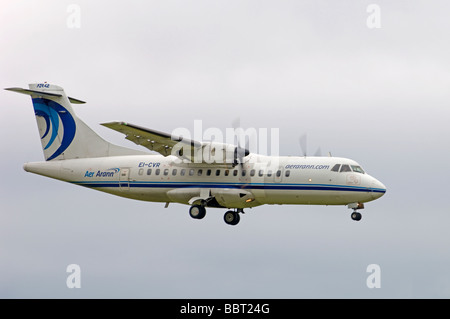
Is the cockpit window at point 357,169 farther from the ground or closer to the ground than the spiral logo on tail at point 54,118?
closer to the ground

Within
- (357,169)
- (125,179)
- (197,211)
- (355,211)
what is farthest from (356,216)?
(125,179)

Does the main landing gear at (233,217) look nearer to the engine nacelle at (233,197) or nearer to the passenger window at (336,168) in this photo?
the engine nacelle at (233,197)

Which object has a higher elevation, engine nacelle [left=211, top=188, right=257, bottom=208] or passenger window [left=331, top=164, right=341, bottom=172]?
passenger window [left=331, top=164, right=341, bottom=172]

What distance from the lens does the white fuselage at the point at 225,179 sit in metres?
29.8

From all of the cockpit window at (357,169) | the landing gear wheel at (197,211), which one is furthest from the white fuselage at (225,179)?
the landing gear wheel at (197,211)

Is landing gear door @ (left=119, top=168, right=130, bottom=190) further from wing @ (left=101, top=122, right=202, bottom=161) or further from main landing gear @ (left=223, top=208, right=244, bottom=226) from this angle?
main landing gear @ (left=223, top=208, right=244, bottom=226)

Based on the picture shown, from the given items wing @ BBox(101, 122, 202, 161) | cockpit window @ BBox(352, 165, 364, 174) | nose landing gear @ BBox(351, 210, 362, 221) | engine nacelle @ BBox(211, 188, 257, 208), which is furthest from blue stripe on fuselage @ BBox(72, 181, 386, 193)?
wing @ BBox(101, 122, 202, 161)

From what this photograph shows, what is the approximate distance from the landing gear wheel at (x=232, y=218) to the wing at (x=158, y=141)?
294 centimetres

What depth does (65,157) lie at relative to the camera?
34281mm

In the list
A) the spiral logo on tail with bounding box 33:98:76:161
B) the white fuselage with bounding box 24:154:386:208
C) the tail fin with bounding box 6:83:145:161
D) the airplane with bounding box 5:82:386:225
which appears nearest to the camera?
the white fuselage with bounding box 24:154:386:208

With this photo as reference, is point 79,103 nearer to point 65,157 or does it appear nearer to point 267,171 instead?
point 65,157

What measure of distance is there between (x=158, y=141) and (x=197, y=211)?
3.24 m

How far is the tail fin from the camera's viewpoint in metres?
34.2

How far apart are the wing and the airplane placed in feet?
0.13
